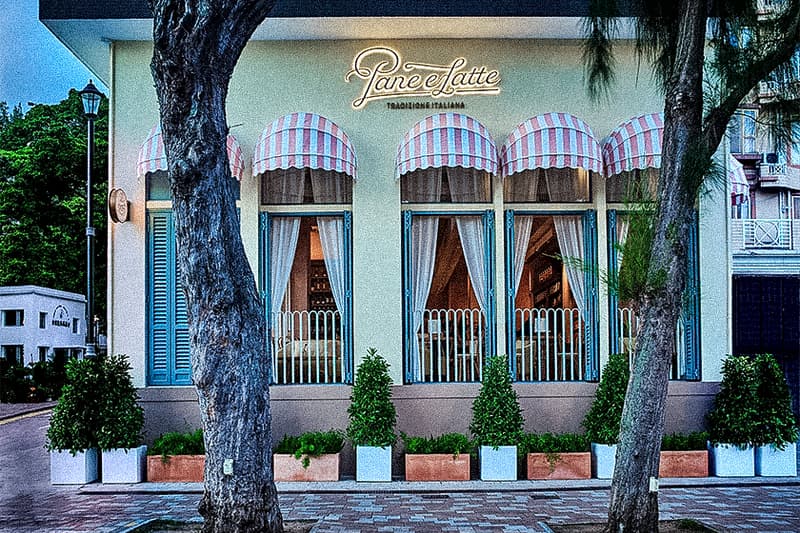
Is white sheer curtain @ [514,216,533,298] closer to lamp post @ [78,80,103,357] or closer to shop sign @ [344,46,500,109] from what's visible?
shop sign @ [344,46,500,109]

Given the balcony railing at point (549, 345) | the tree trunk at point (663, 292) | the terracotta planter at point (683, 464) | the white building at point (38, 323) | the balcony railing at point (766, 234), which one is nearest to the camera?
the tree trunk at point (663, 292)


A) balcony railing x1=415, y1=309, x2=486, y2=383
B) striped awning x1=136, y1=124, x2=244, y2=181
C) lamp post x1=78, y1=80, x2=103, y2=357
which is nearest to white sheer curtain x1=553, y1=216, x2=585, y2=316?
balcony railing x1=415, y1=309, x2=486, y2=383

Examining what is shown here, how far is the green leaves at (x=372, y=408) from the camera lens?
10.7m

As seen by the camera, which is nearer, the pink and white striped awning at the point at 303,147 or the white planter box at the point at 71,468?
the white planter box at the point at 71,468

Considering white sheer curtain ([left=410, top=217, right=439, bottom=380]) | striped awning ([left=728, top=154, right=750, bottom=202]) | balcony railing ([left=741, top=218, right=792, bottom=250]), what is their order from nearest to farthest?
white sheer curtain ([left=410, top=217, right=439, bottom=380]) → striped awning ([left=728, top=154, right=750, bottom=202]) → balcony railing ([left=741, top=218, right=792, bottom=250])

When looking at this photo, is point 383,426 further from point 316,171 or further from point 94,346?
point 94,346

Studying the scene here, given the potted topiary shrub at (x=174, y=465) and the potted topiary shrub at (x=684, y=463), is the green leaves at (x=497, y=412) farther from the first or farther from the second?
the potted topiary shrub at (x=174, y=465)

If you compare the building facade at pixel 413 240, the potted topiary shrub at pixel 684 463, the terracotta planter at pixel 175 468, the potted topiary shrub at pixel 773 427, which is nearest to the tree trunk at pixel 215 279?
the terracotta planter at pixel 175 468

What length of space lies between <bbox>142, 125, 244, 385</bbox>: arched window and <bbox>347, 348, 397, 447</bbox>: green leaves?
2415 mm

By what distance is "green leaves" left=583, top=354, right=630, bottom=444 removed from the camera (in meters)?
10.9

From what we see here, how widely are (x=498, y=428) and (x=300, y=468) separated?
248 cm

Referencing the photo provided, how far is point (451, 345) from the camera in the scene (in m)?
11.8

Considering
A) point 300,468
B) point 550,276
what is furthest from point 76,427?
point 550,276

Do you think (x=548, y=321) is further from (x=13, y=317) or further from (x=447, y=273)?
(x=13, y=317)
